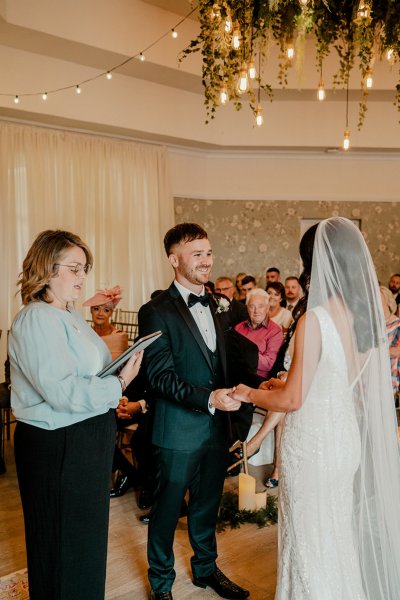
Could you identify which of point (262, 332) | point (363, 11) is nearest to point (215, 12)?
point (363, 11)

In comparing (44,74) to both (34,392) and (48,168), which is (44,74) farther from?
(34,392)

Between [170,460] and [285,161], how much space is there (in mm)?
7834

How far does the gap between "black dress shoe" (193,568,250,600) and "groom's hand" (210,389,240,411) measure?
105cm

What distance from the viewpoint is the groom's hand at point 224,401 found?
2.51 meters

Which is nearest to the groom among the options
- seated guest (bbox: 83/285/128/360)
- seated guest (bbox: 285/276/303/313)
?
seated guest (bbox: 83/285/128/360)

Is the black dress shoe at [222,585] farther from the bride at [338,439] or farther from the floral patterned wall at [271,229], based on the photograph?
the floral patterned wall at [271,229]

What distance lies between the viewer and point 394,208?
32.1ft

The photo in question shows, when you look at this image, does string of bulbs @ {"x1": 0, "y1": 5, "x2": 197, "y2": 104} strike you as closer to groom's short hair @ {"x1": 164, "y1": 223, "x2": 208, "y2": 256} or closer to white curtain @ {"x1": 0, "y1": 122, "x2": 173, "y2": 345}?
white curtain @ {"x1": 0, "y1": 122, "x2": 173, "y2": 345}

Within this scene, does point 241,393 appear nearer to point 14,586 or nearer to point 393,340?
point 14,586

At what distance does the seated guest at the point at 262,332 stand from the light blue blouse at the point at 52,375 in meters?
2.93

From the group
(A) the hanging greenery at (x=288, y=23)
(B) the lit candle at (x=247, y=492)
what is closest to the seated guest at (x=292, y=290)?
(A) the hanging greenery at (x=288, y=23)

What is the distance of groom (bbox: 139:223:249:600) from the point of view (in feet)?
8.75

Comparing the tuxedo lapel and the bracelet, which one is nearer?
the bracelet

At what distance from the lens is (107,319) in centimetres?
521
